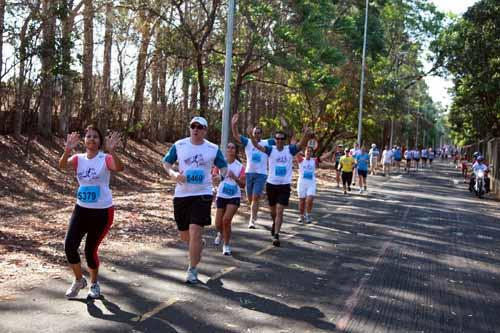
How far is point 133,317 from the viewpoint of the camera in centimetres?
577

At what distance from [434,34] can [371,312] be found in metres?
45.5

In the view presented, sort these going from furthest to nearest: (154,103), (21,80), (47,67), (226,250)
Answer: (154,103) → (21,80) → (47,67) → (226,250)

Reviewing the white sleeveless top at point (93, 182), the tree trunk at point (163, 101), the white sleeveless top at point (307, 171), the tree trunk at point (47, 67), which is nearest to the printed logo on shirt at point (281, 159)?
the white sleeveless top at point (307, 171)

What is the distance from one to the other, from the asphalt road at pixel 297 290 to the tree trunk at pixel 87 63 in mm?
12376

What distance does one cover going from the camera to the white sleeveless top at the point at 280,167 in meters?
10.5

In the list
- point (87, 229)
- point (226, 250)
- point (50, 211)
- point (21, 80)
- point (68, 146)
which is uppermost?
point (21, 80)

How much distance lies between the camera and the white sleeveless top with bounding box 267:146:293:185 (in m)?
10.5

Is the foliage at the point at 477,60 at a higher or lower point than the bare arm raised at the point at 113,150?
higher

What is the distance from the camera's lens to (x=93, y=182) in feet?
20.7

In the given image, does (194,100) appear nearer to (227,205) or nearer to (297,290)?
(227,205)

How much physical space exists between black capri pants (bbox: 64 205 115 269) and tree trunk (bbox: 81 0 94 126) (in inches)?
626

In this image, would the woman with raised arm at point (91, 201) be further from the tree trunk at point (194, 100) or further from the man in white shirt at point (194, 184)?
the tree trunk at point (194, 100)

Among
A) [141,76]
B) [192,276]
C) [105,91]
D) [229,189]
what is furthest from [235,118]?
[141,76]

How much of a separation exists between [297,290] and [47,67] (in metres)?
14.2
